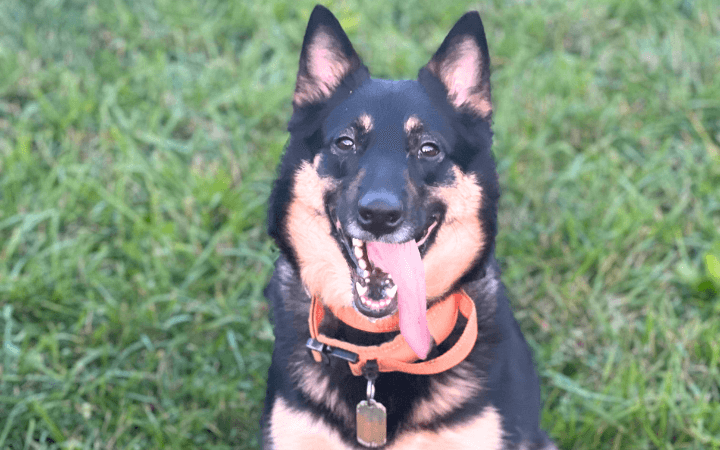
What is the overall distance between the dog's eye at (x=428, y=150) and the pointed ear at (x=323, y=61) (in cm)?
44

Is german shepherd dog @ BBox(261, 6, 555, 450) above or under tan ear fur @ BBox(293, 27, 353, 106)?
under

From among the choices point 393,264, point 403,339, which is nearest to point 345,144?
point 393,264

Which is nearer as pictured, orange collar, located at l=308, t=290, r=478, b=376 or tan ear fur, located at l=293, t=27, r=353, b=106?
orange collar, located at l=308, t=290, r=478, b=376

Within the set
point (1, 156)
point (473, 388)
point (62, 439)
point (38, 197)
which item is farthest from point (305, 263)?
point (1, 156)

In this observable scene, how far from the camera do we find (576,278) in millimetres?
3932

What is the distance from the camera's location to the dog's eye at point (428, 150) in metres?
2.61

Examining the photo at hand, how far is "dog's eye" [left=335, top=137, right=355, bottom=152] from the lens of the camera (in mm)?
2617

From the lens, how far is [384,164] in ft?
8.29

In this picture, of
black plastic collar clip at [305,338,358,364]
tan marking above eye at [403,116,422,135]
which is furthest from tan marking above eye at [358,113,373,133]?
black plastic collar clip at [305,338,358,364]

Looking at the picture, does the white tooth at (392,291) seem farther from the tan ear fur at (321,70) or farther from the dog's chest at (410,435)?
the tan ear fur at (321,70)

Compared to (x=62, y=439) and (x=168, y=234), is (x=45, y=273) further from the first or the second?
(x=62, y=439)

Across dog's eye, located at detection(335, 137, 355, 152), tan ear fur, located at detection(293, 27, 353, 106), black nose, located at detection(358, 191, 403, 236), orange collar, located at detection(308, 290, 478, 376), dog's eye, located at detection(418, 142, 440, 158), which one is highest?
tan ear fur, located at detection(293, 27, 353, 106)

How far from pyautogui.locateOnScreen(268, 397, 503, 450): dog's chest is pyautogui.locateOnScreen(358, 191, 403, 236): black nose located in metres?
0.76

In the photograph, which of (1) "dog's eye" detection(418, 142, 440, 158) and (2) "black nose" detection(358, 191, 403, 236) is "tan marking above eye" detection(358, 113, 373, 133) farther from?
(2) "black nose" detection(358, 191, 403, 236)
